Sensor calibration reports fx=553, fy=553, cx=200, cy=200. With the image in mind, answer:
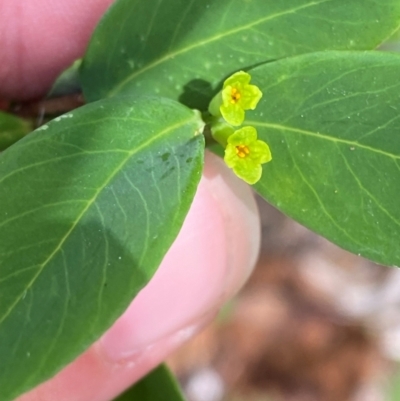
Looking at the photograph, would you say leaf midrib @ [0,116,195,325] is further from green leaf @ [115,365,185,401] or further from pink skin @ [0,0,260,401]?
green leaf @ [115,365,185,401]

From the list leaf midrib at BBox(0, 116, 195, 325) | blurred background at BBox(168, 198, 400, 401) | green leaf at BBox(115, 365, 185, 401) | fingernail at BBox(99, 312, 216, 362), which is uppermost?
leaf midrib at BBox(0, 116, 195, 325)

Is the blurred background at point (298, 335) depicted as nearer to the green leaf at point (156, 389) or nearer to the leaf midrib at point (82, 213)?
the green leaf at point (156, 389)

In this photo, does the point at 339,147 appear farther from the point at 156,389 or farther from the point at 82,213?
the point at 156,389

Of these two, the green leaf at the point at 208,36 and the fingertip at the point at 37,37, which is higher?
the green leaf at the point at 208,36

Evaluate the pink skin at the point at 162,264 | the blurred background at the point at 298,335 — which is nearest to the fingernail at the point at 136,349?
the pink skin at the point at 162,264

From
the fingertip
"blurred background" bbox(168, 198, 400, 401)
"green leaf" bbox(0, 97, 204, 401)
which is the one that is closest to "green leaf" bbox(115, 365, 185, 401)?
"green leaf" bbox(0, 97, 204, 401)

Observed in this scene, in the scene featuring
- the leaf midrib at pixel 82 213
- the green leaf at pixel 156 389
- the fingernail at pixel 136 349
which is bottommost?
the green leaf at pixel 156 389
